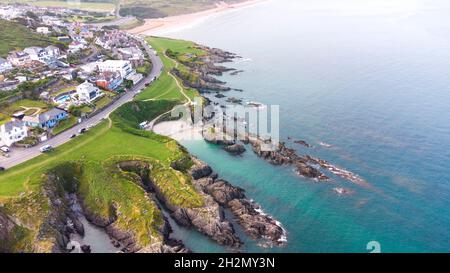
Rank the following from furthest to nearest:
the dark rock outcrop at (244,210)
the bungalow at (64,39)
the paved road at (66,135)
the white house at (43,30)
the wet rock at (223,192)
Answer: the white house at (43,30) < the bungalow at (64,39) < the paved road at (66,135) < the wet rock at (223,192) < the dark rock outcrop at (244,210)

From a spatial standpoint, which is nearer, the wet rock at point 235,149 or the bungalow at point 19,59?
the wet rock at point 235,149

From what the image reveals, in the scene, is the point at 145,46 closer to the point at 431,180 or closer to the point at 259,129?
the point at 259,129

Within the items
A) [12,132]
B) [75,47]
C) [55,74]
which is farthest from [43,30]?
[12,132]

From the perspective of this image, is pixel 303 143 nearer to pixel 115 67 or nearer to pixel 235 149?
pixel 235 149

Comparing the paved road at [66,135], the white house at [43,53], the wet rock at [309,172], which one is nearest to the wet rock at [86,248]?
the paved road at [66,135]

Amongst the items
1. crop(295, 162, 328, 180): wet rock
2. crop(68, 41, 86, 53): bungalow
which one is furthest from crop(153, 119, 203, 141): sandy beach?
crop(68, 41, 86, 53): bungalow

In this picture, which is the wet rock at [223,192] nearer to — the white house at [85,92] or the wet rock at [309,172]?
the wet rock at [309,172]
